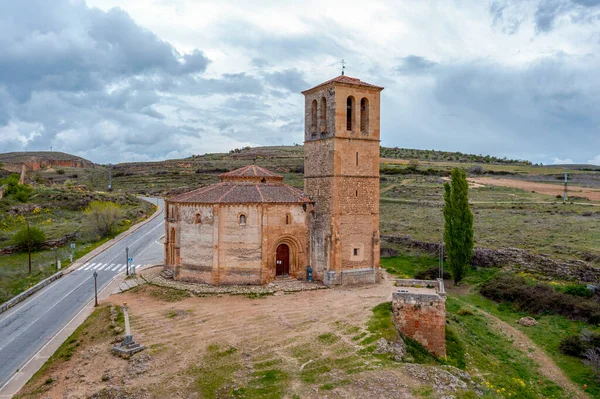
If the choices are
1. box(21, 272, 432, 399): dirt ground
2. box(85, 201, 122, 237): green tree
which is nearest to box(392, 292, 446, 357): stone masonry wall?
box(21, 272, 432, 399): dirt ground

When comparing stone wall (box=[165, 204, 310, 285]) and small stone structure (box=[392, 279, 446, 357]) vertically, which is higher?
stone wall (box=[165, 204, 310, 285])

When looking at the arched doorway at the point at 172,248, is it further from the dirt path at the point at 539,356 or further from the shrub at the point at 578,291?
the shrub at the point at 578,291

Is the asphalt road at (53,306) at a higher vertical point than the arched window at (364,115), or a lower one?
lower

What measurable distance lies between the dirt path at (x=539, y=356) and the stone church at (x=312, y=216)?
26.3ft

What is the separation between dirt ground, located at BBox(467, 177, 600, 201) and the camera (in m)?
64.1

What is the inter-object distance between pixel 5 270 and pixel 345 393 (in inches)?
1366

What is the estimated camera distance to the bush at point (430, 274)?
120ft

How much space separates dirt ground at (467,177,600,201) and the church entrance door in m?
47.9

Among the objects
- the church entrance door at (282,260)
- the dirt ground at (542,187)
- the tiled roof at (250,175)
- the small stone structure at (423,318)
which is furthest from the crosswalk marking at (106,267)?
the dirt ground at (542,187)

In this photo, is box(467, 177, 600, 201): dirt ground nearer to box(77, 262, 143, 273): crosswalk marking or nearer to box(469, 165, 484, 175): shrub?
box(469, 165, 484, 175): shrub

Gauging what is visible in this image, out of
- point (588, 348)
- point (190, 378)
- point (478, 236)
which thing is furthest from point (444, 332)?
point (478, 236)

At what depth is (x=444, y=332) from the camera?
23281 mm

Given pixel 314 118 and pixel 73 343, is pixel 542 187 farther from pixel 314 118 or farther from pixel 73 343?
pixel 73 343

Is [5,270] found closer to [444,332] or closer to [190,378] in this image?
[190,378]
